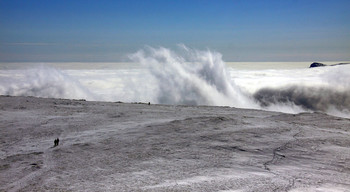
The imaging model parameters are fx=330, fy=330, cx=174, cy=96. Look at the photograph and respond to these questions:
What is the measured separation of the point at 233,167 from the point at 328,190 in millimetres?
2085

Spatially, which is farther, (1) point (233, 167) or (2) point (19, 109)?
(2) point (19, 109)

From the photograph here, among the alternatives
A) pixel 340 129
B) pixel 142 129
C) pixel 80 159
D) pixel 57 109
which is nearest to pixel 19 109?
pixel 57 109

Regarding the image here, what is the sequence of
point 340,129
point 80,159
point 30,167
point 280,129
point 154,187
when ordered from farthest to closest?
point 340,129
point 280,129
point 80,159
point 30,167
point 154,187

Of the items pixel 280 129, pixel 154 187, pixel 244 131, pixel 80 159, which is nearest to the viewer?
pixel 154 187

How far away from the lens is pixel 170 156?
331 inches

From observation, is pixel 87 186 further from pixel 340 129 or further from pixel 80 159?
pixel 340 129

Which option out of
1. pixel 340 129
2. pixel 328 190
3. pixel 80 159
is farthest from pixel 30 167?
pixel 340 129

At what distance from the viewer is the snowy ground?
640 centimetres

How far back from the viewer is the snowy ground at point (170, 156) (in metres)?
6.40

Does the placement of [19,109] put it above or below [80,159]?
above

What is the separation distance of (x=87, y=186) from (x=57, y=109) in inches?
493

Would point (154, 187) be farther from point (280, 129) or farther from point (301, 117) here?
point (301, 117)

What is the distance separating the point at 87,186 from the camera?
6180mm

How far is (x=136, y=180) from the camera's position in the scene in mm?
6496
